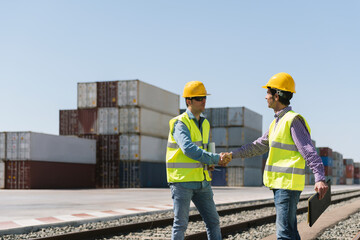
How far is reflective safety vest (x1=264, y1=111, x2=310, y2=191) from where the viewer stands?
165 inches

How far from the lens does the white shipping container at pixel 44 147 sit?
38094 millimetres

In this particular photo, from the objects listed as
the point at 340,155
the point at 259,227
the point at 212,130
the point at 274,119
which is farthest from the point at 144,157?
the point at 340,155

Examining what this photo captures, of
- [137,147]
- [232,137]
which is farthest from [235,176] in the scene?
[137,147]

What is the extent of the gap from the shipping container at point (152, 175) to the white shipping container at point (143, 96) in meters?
5.08

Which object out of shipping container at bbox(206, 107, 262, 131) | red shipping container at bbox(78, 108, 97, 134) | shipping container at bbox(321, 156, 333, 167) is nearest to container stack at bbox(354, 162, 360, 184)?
shipping container at bbox(321, 156, 333, 167)

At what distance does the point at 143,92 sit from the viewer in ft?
143

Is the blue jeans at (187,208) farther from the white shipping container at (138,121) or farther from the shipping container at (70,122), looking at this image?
the shipping container at (70,122)

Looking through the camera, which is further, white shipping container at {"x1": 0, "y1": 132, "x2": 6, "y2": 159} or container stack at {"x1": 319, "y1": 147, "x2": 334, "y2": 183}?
container stack at {"x1": 319, "y1": 147, "x2": 334, "y2": 183}

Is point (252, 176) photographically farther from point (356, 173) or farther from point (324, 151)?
point (356, 173)

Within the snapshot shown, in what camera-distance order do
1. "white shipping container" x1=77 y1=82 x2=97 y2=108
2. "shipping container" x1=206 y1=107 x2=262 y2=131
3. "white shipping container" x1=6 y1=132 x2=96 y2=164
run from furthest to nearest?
"shipping container" x1=206 y1=107 x2=262 y2=131 < "white shipping container" x1=77 y1=82 x2=97 y2=108 < "white shipping container" x1=6 y1=132 x2=96 y2=164

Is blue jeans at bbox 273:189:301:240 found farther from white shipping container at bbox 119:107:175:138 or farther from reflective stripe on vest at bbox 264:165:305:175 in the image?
white shipping container at bbox 119:107:175:138

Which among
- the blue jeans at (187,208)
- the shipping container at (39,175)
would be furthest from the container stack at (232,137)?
the blue jeans at (187,208)

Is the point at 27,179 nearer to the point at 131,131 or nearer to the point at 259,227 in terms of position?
the point at 131,131

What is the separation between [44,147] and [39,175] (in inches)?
87.7
